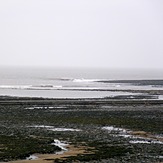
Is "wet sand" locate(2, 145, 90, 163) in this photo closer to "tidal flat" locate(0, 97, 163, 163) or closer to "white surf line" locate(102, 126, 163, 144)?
"tidal flat" locate(0, 97, 163, 163)

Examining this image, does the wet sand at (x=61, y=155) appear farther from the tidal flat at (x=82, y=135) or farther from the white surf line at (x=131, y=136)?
the white surf line at (x=131, y=136)

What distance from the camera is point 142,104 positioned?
235 feet

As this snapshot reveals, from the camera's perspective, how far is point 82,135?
1457 inches

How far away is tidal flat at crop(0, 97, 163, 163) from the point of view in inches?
1079

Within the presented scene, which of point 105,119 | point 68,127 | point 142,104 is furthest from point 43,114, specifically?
point 142,104

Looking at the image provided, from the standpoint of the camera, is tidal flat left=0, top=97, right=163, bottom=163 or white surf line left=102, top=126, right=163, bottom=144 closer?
tidal flat left=0, top=97, right=163, bottom=163

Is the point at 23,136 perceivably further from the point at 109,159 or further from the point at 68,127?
the point at 109,159

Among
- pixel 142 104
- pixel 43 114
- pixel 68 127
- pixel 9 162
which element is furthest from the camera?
pixel 142 104

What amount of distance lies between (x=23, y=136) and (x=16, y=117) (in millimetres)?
16114

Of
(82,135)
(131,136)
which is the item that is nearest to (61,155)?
(82,135)

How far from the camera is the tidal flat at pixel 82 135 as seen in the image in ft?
89.9

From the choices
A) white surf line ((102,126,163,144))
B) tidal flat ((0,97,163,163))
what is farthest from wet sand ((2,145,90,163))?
white surf line ((102,126,163,144))

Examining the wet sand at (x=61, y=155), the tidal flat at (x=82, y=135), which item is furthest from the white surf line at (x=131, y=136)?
the wet sand at (x=61, y=155)

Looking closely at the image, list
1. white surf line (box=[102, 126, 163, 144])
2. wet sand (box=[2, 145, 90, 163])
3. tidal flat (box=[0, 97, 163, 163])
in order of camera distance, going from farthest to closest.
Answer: white surf line (box=[102, 126, 163, 144]), tidal flat (box=[0, 97, 163, 163]), wet sand (box=[2, 145, 90, 163])
